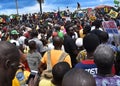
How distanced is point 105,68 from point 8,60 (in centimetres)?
150

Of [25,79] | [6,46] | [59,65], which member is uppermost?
[6,46]

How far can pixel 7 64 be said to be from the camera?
2.83 m

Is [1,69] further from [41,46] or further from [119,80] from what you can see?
[41,46]

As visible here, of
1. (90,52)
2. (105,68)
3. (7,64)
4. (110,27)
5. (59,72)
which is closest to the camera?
(7,64)

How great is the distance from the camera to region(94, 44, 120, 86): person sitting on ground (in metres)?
3.93

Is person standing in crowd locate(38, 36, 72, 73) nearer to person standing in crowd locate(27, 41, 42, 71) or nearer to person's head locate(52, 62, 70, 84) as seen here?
person's head locate(52, 62, 70, 84)

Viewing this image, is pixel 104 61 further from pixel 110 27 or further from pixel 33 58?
pixel 110 27

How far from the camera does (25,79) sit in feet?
18.7

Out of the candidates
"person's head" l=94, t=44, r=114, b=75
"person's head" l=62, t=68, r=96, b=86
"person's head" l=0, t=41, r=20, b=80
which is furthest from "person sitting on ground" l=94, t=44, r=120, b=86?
"person's head" l=0, t=41, r=20, b=80

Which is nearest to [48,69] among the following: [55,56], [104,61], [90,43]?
[55,56]

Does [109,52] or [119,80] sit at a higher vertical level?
[109,52]

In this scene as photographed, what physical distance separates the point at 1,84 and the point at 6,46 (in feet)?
1.00

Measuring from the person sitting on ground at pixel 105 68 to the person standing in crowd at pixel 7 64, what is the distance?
1314 millimetres

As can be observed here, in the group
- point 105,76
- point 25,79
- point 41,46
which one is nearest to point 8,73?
point 105,76
